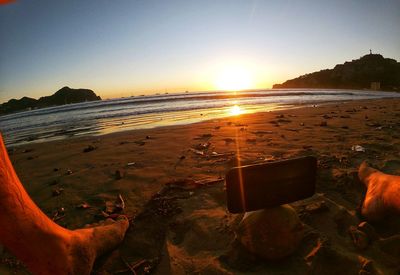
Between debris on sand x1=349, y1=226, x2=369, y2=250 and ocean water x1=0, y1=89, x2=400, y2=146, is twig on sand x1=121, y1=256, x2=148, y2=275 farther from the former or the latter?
ocean water x1=0, y1=89, x2=400, y2=146

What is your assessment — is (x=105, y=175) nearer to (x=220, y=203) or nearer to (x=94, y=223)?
(x=94, y=223)

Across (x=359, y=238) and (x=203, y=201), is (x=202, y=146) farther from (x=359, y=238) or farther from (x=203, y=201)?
(x=359, y=238)

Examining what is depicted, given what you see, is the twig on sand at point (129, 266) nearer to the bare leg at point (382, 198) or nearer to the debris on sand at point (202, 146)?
the bare leg at point (382, 198)

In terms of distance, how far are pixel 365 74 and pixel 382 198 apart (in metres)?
73.6

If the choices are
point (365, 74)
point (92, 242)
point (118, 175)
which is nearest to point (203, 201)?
point (92, 242)

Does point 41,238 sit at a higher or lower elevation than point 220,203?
higher

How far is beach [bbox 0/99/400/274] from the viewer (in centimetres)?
238

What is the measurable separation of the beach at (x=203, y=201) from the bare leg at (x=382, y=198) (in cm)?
13

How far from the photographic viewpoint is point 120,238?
2.86m

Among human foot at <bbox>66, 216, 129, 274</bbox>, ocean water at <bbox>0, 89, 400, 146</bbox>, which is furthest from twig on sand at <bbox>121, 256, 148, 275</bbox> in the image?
ocean water at <bbox>0, 89, 400, 146</bbox>

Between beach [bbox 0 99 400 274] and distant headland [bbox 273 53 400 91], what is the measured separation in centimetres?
5449

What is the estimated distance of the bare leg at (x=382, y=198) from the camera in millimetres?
2521

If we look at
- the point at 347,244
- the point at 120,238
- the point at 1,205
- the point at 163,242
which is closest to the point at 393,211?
the point at 347,244

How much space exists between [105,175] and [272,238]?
12.4ft
